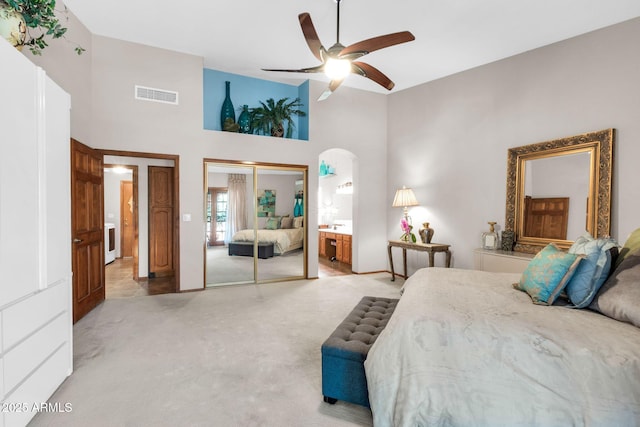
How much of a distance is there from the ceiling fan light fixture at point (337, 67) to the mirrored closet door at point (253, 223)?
8.26 ft

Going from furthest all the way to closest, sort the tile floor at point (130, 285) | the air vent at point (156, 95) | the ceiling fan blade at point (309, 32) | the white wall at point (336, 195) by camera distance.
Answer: the white wall at point (336, 195), the tile floor at point (130, 285), the air vent at point (156, 95), the ceiling fan blade at point (309, 32)

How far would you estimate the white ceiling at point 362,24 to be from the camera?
131 inches

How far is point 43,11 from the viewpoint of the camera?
2135mm

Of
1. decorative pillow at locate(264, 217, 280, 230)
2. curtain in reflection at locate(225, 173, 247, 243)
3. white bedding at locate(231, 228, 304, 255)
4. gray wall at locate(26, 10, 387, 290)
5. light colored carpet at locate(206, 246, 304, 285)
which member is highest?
gray wall at locate(26, 10, 387, 290)

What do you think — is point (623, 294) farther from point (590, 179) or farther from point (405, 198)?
point (405, 198)

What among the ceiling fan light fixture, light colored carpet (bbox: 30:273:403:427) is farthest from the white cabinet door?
the ceiling fan light fixture

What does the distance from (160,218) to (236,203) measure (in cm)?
139

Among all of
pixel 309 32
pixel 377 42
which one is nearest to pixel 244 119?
pixel 309 32

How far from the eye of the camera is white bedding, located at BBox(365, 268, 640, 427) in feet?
4.66

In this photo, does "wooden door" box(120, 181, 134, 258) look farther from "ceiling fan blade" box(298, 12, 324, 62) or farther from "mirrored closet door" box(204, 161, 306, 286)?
"ceiling fan blade" box(298, 12, 324, 62)

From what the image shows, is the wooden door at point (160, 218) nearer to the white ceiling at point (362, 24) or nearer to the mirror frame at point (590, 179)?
the white ceiling at point (362, 24)

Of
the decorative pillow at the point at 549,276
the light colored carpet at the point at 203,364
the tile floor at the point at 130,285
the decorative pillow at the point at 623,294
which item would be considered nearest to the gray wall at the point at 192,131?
the tile floor at the point at 130,285

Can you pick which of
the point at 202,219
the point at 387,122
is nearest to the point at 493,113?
the point at 387,122

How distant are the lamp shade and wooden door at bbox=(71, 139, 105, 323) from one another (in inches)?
173
